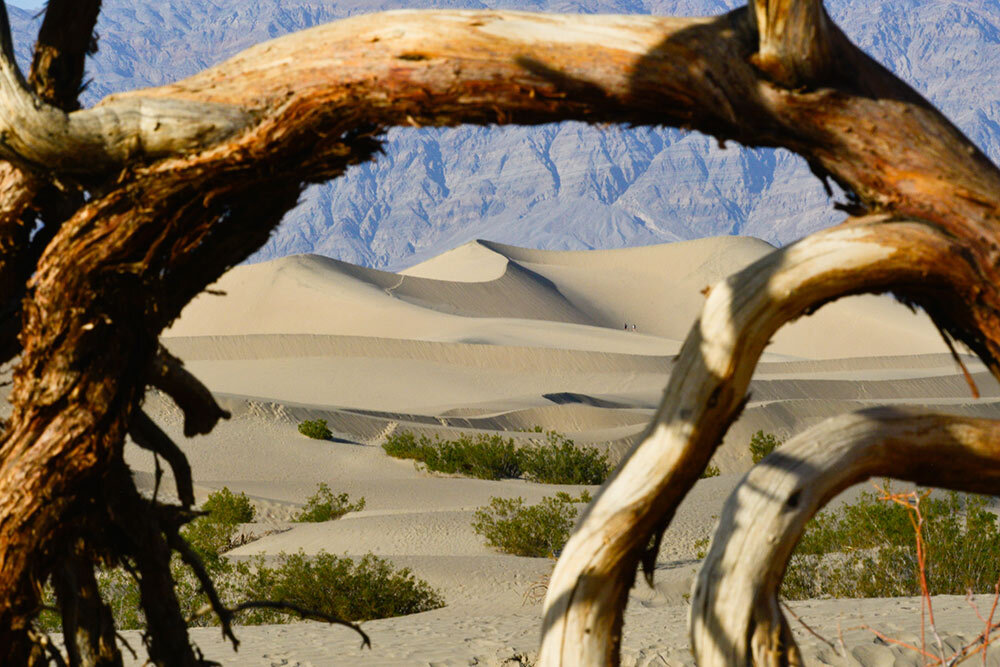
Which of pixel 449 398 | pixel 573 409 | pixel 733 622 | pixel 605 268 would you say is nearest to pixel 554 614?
pixel 733 622

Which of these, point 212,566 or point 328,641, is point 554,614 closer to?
point 328,641

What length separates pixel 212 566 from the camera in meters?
11.4

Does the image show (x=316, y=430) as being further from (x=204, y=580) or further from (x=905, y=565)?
(x=204, y=580)

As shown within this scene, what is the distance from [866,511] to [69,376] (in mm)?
10992

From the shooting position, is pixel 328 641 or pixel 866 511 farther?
pixel 866 511

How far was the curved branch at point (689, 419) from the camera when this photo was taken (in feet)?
7.35

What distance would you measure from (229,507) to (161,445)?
41.2ft

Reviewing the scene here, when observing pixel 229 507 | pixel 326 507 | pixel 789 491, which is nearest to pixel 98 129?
pixel 789 491

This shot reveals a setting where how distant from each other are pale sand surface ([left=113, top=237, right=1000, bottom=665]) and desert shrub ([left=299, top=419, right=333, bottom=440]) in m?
0.43

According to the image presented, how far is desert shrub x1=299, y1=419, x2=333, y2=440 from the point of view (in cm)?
2466

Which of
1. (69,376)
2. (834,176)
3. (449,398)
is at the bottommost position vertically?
(449,398)

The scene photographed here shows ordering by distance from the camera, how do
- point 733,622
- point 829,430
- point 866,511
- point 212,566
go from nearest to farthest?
point 733,622, point 829,430, point 212,566, point 866,511

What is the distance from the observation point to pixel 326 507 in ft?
56.1

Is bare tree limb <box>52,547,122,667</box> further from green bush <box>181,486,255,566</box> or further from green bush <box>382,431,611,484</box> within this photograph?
green bush <box>382,431,611,484</box>
